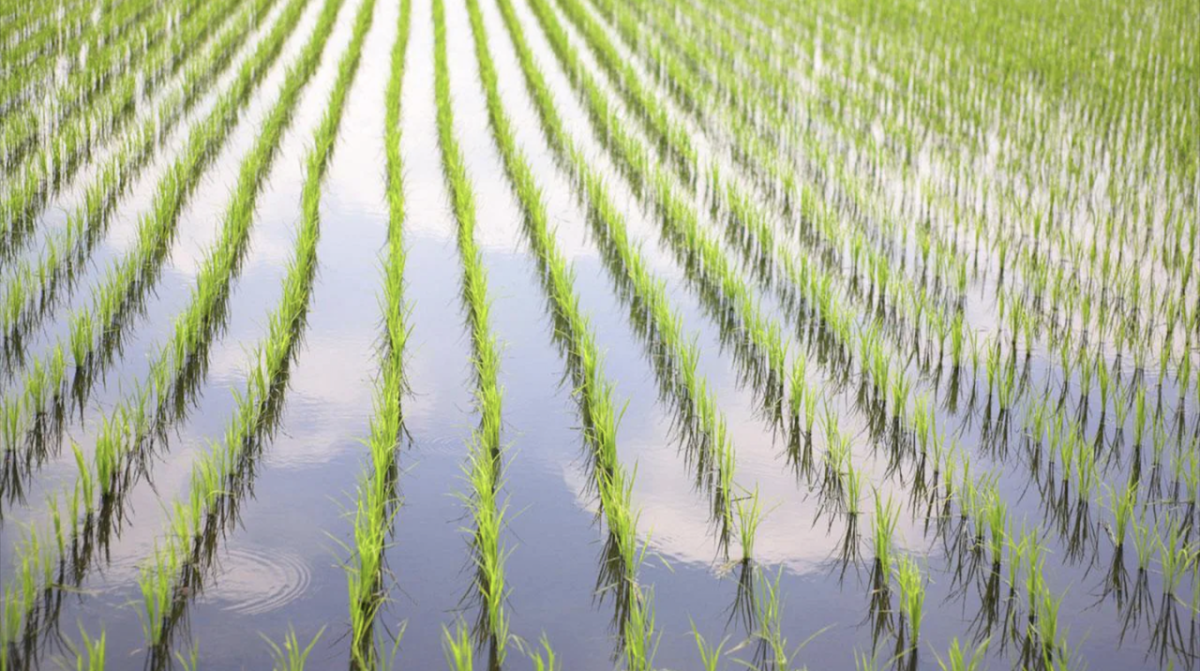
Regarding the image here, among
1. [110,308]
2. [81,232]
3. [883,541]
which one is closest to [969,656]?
[883,541]

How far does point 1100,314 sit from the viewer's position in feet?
14.1

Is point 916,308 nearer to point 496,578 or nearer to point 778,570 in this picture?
point 778,570

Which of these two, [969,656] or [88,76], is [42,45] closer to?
[88,76]

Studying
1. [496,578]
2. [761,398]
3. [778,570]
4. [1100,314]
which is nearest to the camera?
[496,578]

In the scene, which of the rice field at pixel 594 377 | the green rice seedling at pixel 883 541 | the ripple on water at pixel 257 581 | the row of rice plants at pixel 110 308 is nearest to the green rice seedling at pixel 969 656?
the rice field at pixel 594 377

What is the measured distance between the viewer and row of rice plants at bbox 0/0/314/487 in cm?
341

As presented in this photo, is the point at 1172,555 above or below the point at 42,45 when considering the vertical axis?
below

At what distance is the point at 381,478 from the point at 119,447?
0.71m

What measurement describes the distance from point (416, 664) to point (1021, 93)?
6844 millimetres

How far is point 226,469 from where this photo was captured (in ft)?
10.5

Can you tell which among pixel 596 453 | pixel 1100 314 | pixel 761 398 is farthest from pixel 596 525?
pixel 1100 314

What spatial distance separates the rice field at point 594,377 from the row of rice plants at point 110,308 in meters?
0.02

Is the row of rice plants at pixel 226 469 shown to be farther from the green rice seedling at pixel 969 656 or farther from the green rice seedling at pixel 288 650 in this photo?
the green rice seedling at pixel 969 656

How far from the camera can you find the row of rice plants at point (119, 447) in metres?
2.59
